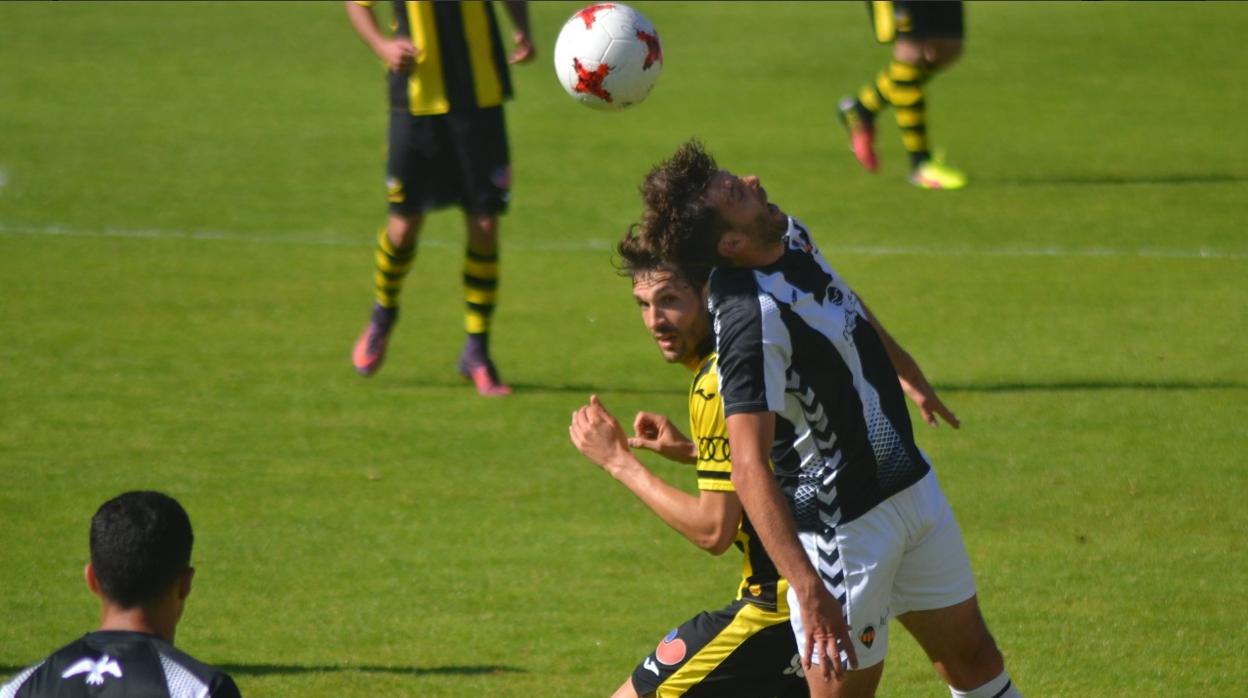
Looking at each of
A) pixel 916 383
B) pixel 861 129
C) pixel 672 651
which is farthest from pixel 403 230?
pixel 861 129

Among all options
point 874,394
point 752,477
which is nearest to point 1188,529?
point 874,394

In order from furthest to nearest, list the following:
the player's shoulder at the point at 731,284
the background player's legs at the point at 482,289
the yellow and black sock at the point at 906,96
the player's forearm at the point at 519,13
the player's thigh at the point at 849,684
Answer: the yellow and black sock at the point at 906,96
the player's forearm at the point at 519,13
the background player's legs at the point at 482,289
the player's shoulder at the point at 731,284
the player's thigh at the point at 849,684

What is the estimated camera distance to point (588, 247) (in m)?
13.8

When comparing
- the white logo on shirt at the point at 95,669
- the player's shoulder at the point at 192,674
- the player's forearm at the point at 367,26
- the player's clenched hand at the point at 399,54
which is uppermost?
the white logo on shirt at the point at 95,669

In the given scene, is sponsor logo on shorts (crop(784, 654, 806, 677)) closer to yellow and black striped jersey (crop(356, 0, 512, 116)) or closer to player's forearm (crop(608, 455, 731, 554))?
player's forearm (crop(608, 455, 731, 554))

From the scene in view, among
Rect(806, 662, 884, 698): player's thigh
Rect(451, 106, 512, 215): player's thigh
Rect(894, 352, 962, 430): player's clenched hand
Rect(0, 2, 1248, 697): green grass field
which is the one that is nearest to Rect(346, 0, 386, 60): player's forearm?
Rect(451, 106, 512, 215): player's thigh

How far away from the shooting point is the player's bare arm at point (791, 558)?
425cm

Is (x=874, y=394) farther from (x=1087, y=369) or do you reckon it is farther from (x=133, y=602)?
(x=1087, y=369)

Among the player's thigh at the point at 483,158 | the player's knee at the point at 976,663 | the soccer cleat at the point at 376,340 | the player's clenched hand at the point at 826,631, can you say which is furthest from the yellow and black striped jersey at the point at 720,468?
the soccer cleat at the point at 376,340

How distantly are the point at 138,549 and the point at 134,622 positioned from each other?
0.48 feet

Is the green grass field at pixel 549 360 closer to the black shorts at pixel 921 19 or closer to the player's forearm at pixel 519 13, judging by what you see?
the black shorts at pixel 921 19

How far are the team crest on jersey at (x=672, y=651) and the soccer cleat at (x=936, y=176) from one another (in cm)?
1094

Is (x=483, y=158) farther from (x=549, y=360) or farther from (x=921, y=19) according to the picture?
(x=921, y=19)

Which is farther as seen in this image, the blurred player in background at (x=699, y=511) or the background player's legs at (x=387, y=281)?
the background player's legs at (x=387, y=281)
